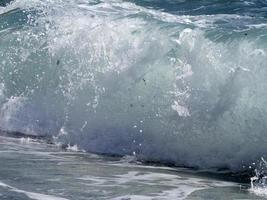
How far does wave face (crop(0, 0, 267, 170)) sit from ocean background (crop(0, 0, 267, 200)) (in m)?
0.01

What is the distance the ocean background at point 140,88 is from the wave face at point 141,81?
0.04 feet

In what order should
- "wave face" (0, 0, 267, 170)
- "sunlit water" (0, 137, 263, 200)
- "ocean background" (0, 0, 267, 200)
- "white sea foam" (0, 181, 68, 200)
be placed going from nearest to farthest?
"white sea foam" (0, 181, 68, 200) → "sunlit water" (0, 137, 263, 200) → "ocean background" (0, 0, 267, 200) → "wave face" (0, 0, 267, 170)

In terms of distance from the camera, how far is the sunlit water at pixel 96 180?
5511mm

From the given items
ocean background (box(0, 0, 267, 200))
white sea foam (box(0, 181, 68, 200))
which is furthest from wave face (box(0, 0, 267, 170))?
white sea foam (box(0, 181, 68, 200))

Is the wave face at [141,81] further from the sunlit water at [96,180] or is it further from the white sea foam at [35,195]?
the white sea foam at [35,195]

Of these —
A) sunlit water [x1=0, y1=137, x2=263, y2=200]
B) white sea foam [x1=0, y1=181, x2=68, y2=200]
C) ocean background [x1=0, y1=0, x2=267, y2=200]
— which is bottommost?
white sea foam [x1=0, y1=181, x2=68, y2=200]

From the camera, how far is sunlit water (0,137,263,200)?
18.1 feet

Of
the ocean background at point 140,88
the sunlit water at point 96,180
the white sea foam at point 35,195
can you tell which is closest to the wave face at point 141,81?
the ocean background at point 140,88

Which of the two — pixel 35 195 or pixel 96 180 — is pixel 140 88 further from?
pixel 35 195

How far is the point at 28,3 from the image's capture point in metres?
10.5

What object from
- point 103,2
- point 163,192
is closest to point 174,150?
point 163,192

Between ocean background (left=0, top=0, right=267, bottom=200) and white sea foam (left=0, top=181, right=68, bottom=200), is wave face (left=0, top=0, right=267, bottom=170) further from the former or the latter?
white sea foam (left=0, top=181, right=68, bottom=200)

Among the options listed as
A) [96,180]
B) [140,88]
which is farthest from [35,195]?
[140,88]

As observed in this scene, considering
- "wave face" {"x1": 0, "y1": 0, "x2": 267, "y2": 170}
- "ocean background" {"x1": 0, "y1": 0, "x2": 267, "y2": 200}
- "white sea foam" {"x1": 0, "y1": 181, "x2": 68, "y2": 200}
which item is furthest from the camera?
"wave face" {"x1": 0, "y1": 0, "x2": 267, "y2": 170}
